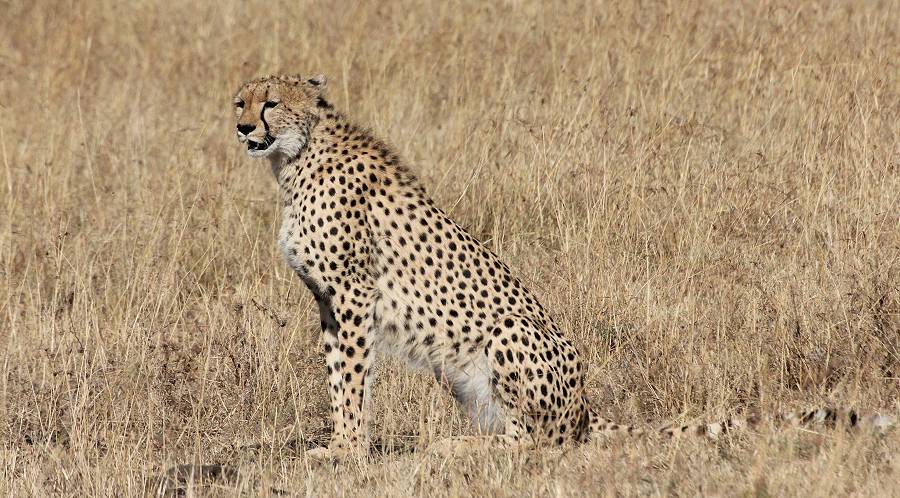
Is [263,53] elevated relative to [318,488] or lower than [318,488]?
elevated

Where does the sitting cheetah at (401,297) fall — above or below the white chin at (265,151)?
below

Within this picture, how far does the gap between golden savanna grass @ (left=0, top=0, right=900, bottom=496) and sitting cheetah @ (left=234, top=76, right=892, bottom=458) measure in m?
0.16

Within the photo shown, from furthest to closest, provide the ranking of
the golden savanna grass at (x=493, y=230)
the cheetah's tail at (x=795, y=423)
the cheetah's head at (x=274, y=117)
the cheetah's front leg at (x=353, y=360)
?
the cheetah's head at (x=274, y=117) < the cheetah's front leg at (x=353, y=360) < the golden savanna grass at (x=493, y=230) < the cheetah's tail at (x=795, y=423)

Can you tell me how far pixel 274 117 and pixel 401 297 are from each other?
70 cm

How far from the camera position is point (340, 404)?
395 cm

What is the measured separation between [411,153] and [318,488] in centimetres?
269

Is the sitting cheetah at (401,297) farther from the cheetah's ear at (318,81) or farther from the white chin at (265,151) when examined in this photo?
the cheetah's ear at (318,81)

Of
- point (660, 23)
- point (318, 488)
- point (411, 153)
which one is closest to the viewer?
point (318, 488)

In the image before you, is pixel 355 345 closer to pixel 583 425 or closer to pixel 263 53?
pixel 583 425

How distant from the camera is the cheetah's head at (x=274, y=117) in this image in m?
4.02

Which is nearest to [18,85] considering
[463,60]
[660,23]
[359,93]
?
[359,93]

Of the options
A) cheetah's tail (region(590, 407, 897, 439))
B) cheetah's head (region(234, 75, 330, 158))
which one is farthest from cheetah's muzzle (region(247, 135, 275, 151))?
cheetah's tail (region(590, 407, 897, 439))

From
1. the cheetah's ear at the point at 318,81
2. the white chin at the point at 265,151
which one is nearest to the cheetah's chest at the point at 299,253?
the white chin at the point at 265,151

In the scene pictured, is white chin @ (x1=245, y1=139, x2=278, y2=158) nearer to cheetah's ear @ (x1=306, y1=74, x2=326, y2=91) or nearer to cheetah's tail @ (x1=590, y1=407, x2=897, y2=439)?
cheetah's ear @ (x1=306, y1=74, x2=326, y2=91)
